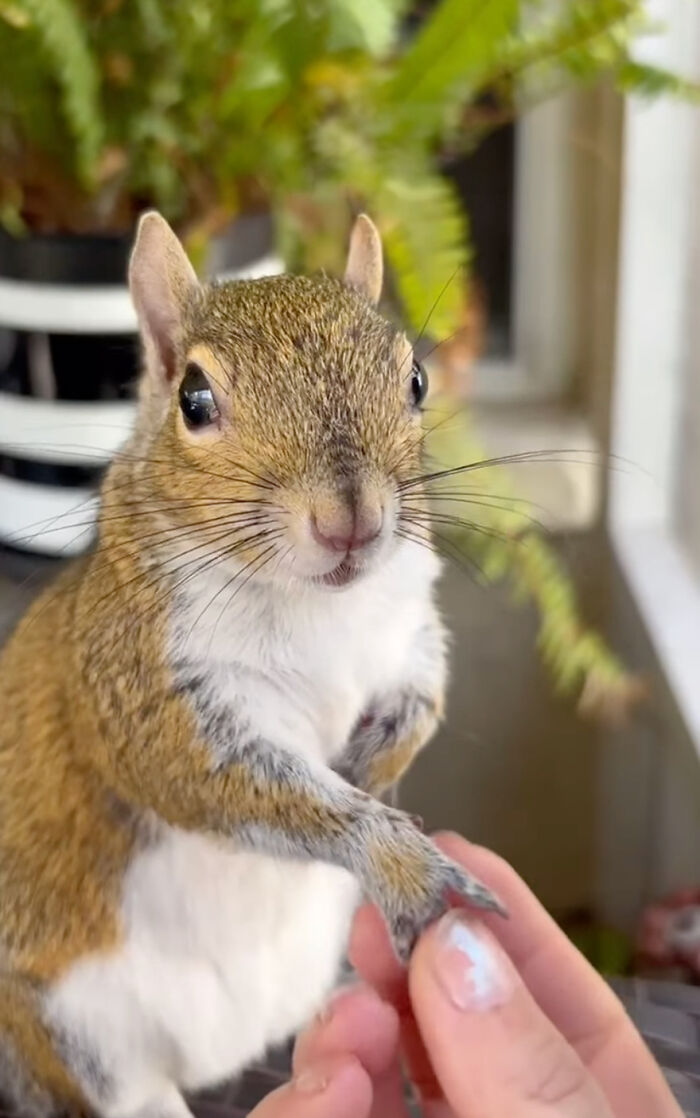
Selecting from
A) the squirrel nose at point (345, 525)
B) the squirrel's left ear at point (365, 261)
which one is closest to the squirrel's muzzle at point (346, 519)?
the squirrel nose at point (345, 525)

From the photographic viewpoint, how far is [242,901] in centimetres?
74

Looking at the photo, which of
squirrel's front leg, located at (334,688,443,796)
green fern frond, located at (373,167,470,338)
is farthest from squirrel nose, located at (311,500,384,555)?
green fern frond, located at (373,167,470,338)

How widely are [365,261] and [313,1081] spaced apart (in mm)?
476

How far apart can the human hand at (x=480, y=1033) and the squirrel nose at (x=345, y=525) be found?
20 cm

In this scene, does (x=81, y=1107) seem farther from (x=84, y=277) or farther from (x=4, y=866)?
(x=84, y=277)

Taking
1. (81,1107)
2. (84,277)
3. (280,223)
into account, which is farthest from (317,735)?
(280,223)

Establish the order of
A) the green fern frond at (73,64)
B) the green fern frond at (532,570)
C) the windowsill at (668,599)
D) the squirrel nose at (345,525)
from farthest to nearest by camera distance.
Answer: the windowsill at (668,599)
the green fern frond at (532,570)
the green fern frond at (73,64)
the squirrel nose at (345,525)

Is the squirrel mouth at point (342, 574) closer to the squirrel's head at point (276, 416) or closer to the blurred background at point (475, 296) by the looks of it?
the squirrel's head at point (276, 416)

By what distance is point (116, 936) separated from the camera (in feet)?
2.47

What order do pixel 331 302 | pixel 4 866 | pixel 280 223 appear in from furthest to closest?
pixel 280 223, pixel 4 866, pixel 331 302

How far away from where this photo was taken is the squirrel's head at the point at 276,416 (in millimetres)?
578

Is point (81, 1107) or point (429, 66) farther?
point (429, 66)

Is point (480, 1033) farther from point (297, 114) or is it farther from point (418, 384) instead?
point (297, 114)

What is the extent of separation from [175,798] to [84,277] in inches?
23.0
